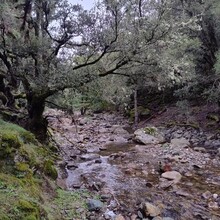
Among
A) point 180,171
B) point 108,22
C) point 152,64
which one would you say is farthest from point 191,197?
point 108,22

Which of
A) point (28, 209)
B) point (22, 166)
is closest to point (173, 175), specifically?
point (22, 166)

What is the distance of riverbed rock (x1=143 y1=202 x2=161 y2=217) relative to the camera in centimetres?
681

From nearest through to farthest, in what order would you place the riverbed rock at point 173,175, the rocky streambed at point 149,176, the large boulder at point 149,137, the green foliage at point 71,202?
the green foliage at point 71,202
the rocky streambed at point 149,176
the riverbed rock at point 173,175
the large boulder at point 149,137

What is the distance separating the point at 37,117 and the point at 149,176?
4819mm

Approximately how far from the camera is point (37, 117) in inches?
456

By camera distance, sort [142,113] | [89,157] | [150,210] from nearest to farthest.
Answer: [150,210] < [89,157] < [142,113]

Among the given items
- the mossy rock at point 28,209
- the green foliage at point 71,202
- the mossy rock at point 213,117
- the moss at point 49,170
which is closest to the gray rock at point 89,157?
the moss at point 49,170

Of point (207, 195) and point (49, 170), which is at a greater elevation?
point (49, 170)

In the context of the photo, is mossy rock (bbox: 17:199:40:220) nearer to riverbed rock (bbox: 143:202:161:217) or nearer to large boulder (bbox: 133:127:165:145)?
riverbed rock (bbox: 143:202:161:217)

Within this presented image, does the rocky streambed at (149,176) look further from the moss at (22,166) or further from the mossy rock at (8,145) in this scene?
the mossy rock at (8,145)

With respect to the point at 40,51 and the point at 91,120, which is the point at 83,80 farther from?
the point at 91,120

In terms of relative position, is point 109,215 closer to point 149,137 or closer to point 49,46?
point 49,46

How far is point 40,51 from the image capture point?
411 inches

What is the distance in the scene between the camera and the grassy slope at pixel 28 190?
4.82 metres
